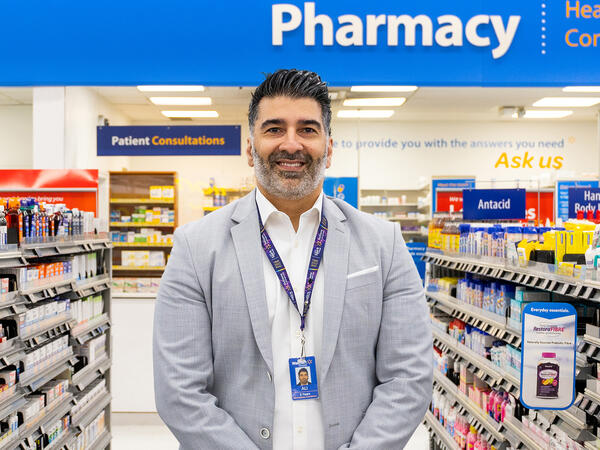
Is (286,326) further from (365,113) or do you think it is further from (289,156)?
(365,113)

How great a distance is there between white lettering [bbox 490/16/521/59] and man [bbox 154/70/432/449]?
10.1ft

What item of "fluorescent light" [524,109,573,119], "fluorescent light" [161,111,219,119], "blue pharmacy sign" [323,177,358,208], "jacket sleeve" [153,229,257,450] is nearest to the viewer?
"jacket sleeve" [153,229,257,450]

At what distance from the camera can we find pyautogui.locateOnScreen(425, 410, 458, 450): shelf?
4395 millimetres

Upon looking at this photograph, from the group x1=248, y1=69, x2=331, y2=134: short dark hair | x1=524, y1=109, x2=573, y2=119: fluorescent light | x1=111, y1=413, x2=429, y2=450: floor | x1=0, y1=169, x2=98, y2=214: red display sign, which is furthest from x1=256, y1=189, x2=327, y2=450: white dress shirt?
x1=524, y1=109, x2=573, y2=119: fluorescent light

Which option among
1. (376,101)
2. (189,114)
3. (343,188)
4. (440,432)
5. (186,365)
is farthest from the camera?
(189,114)

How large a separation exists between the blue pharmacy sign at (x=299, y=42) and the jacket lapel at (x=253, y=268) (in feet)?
9.03

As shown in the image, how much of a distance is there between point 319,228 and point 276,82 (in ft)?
1.51

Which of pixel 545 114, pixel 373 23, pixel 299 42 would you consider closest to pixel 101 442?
pixel 299 42

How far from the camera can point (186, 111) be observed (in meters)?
11.6

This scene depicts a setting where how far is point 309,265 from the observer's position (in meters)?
1.79

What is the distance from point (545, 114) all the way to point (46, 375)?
1118 centimetres

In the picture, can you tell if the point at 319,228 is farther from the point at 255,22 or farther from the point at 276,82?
the point at 255,22

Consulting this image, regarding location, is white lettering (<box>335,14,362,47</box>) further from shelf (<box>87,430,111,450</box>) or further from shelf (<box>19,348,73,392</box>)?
shelf (<box>87,430,111,450</box>)

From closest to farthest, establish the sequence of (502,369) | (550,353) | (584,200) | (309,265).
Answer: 1. (309,265)
2. (550,353)
3. (502,369)
4. (584,200)
